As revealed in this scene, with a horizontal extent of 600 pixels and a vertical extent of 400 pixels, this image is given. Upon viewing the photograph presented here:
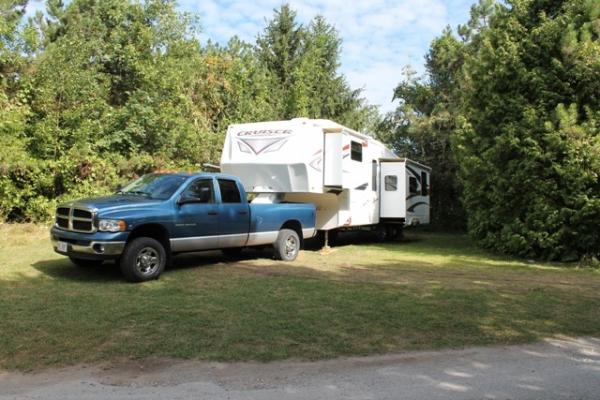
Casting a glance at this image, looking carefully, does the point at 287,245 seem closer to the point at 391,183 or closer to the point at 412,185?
the point at 391,183

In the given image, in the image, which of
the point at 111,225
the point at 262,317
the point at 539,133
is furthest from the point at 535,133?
the point at 111,225

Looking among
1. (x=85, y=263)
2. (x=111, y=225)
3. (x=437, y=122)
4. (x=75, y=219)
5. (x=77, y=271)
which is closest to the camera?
(x=111, y=225)

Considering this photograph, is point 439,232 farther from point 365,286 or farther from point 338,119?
point 365,286

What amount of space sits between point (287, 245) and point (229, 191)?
2162 mm

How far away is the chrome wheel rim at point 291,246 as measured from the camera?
12249 millimetres

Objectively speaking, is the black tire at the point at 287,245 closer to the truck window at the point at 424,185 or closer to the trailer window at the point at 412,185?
the trailer window at the point at 412,185

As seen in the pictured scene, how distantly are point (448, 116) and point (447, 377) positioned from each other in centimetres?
2079

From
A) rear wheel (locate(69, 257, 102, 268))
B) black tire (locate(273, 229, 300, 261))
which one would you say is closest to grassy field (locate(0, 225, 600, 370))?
rear wheel (locate(69, 257, 102, 268))

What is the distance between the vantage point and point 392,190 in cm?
1700

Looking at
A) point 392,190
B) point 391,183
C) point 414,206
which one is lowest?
point 414,206

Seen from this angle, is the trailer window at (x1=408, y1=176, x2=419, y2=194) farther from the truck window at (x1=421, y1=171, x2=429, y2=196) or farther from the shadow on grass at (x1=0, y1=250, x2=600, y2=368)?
Result: the shadow on grass at (x1=0, y1=250, x2=600, y2=368)

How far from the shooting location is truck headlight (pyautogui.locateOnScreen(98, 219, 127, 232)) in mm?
8656

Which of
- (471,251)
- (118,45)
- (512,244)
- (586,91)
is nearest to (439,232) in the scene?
(471,251)

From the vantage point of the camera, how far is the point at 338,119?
33281mm
